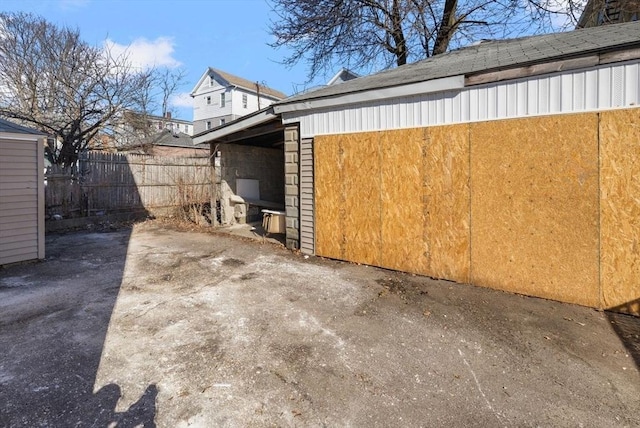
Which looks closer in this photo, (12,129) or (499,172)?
(499,172)

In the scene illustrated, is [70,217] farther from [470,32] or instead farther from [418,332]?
[470,32]

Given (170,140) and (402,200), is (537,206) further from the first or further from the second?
(170,140)

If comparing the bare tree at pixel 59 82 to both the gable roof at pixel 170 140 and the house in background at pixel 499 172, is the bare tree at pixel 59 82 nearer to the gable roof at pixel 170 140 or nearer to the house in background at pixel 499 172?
the gable roof at pixel 170 140

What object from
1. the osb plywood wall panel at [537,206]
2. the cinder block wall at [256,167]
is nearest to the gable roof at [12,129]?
the cinder block wall at [256,167]

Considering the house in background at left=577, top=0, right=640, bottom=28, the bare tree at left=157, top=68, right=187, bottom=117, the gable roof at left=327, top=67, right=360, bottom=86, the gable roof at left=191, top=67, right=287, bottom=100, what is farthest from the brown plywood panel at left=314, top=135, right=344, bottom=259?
the gable roof at left=191, top=67, right=287, bottom=100

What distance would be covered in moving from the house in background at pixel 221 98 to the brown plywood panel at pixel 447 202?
2675 cm

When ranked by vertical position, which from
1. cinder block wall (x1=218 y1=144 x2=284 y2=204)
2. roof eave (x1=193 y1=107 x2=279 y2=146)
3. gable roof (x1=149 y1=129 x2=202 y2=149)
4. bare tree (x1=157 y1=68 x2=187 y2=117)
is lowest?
cinder block wall (x1=218 y1=144 x2=284 y2=204)

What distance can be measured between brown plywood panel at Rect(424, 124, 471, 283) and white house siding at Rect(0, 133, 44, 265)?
664 cm

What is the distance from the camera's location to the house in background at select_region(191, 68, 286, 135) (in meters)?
30.2

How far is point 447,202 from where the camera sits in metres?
4.85

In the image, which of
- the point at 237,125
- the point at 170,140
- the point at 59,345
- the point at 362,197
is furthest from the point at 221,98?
the point at 59,345

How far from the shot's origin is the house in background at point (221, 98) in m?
30.2

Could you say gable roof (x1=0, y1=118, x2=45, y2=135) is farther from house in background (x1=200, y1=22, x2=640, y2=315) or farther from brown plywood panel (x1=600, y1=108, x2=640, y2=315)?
brown plywood panel (x1=600, y1=108, x2=640, y2=315)

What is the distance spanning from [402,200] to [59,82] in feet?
53.0
